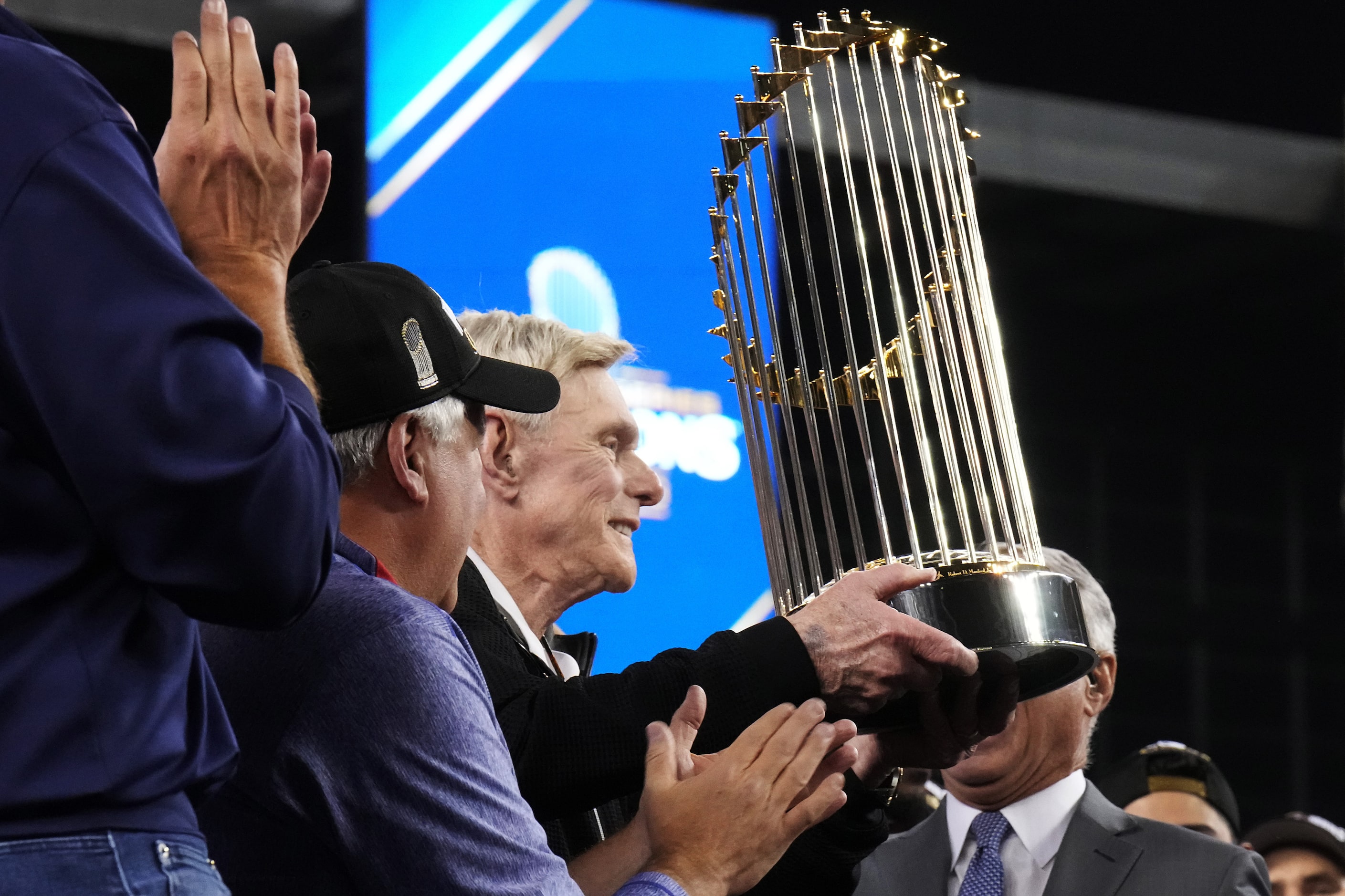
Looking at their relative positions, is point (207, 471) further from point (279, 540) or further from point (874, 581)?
point (874, 581)

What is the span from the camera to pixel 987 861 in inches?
88.7

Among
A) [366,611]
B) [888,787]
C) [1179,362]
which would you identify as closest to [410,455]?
[366,611]

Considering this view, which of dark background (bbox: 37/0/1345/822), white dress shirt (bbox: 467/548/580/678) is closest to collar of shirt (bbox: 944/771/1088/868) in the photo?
white dress shirt (bbox: 467/548/580/678)

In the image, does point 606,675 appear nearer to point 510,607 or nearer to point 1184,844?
point 510,607

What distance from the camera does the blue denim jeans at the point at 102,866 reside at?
757mm

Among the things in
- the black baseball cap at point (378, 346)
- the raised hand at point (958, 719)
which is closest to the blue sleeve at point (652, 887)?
the raised hand at point (958, 719)

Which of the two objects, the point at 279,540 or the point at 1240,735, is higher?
the point at 279,540

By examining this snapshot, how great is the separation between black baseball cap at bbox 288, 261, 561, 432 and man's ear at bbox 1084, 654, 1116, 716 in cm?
122

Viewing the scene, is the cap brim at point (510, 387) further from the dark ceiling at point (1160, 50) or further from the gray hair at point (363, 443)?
the dark ceiling at point (1160, 50)

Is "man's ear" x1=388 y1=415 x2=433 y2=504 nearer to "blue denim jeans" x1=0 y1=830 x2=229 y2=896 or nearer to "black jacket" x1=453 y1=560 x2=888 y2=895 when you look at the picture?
"black jacket" x1=453 y1=560 x2=888 y2=895

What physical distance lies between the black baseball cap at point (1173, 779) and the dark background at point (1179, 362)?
1.82 metres

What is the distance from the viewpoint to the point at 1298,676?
680 cm

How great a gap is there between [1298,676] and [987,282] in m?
5.79

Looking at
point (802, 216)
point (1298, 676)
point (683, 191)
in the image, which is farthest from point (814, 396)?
point (1298, 676)
